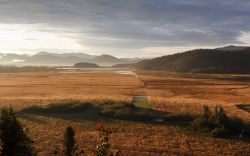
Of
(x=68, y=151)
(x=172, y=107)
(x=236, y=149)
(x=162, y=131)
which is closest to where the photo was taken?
(x=68, y=151)

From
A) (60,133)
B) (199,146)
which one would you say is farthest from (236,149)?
(60,133)

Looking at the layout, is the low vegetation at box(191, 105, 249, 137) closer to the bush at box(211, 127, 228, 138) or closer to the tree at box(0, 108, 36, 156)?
the bush at box(211, 127, 228, 138)

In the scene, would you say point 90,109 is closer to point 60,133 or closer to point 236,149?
point 60,133

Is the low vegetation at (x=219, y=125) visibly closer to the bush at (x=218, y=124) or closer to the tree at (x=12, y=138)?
the bush at (x=218, y=124)

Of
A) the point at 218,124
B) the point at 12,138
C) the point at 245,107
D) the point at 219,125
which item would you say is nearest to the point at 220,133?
the point at 219,125

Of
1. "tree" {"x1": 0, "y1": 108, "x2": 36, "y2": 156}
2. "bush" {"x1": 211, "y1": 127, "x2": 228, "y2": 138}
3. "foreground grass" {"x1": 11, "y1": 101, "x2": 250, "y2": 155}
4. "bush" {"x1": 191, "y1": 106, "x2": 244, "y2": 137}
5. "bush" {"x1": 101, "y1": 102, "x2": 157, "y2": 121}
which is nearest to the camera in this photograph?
"tree" {"x1": 0, "y1": 108, "x2": 36, "y2": 156}

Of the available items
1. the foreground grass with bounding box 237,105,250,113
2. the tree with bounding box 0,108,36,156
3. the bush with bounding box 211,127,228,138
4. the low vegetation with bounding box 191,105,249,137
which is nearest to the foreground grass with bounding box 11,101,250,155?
the bush with bounding box 211,127,228,138

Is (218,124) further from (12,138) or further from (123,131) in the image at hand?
(12,138)

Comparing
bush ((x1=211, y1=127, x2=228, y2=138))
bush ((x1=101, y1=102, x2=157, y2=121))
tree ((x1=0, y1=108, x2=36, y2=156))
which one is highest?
tree ((x1=0, y1=108, x2=36, y2=156))

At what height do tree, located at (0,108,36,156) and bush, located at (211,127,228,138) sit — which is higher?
tree, located at (0,108,36,156)

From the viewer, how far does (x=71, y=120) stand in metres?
50.5

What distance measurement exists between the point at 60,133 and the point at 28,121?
799cm

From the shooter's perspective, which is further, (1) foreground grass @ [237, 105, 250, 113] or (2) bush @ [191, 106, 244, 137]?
(1) foreground grass @ [237, 105, 250, 113]

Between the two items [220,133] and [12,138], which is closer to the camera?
[12,138]
